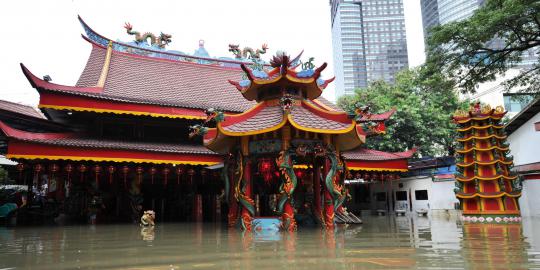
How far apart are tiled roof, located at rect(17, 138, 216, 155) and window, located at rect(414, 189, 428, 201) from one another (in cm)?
1366

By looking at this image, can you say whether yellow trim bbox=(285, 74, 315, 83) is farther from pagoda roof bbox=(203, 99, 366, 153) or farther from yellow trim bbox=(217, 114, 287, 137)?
yellow trim bbox=(217, 114, 287, 137)

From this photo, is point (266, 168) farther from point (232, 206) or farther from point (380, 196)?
point (380, 196)

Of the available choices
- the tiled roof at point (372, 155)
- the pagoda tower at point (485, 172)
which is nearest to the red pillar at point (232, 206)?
the tiled roof at point (372, 155)

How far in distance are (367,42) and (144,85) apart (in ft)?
297

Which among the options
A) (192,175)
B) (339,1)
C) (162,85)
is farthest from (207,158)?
(339,1)

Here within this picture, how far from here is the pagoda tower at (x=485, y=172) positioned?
14.4 meters

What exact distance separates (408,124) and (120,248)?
2504cm

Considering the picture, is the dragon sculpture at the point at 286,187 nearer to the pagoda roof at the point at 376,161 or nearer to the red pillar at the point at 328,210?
the red pillar at the point at 328,210

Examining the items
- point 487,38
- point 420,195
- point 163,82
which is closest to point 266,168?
point 163,82

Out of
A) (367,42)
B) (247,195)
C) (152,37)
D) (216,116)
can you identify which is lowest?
(247,195)

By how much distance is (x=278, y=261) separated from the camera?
5348 millimetres

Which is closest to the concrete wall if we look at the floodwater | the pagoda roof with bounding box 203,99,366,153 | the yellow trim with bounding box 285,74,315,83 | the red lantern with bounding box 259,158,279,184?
the pagoda roof with bounding box 203,99,366,153

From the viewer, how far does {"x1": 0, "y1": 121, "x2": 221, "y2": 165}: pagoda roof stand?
1402 cm

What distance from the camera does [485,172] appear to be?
49.5 feet
